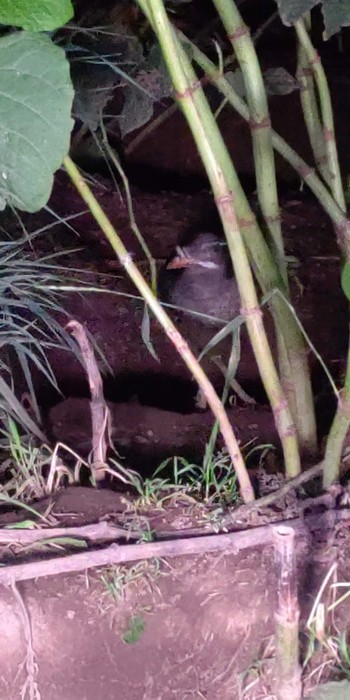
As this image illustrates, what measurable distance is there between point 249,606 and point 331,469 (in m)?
0.22

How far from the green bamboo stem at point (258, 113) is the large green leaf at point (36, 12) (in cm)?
29

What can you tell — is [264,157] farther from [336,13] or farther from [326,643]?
[326,643]

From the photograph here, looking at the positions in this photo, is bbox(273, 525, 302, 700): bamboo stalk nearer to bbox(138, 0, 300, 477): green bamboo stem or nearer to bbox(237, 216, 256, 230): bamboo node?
bbox(138, 0, 300, 477): green bamboo stem

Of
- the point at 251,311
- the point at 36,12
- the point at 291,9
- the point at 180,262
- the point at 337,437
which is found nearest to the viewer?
the point at 36,12

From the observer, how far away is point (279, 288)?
102cm

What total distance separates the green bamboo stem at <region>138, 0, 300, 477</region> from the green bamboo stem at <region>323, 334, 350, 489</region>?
0.18 ft

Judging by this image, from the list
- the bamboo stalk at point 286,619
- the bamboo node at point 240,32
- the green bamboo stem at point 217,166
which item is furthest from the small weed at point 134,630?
the bamboo node at point 240,32

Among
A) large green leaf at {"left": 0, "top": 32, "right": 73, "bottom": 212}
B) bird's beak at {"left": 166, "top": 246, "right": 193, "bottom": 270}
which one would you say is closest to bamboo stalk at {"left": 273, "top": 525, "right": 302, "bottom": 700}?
large green leaf at {"left": 0, "top": 32, "right": 73, "bottom": 212}

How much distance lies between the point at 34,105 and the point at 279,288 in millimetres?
435

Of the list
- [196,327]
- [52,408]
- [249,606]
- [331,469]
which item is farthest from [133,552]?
[196,327]

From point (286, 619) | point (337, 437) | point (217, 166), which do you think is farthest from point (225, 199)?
point (286, 619)

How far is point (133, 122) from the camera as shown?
1.12 meters

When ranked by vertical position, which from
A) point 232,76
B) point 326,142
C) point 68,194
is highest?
point 232,76

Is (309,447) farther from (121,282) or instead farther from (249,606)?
(121,282)
